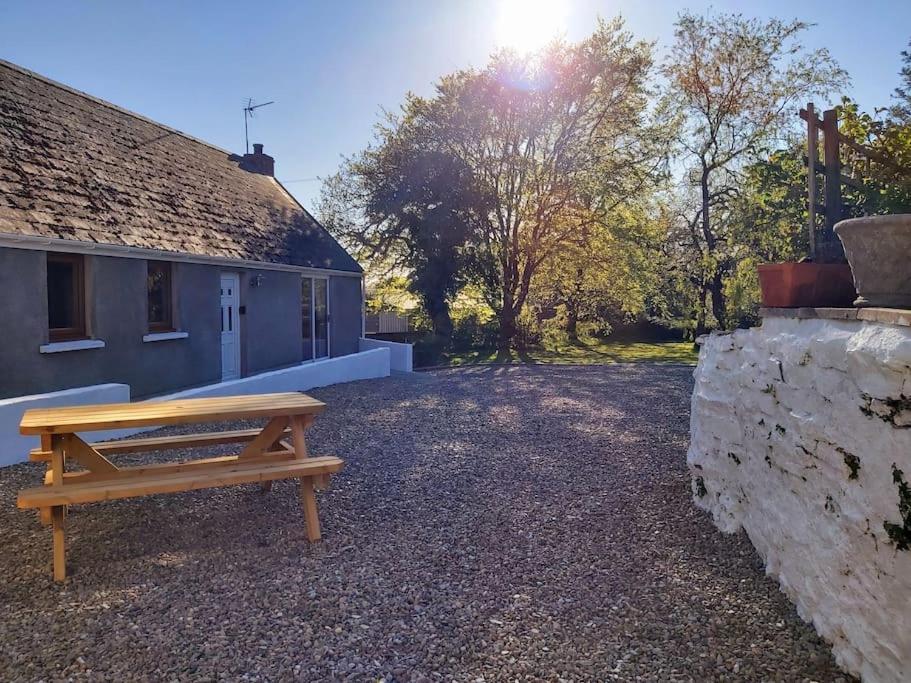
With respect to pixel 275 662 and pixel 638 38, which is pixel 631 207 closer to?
pixel 638 38

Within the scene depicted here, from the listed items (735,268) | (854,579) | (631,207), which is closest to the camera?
(854,579)

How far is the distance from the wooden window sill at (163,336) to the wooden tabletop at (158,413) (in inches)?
196

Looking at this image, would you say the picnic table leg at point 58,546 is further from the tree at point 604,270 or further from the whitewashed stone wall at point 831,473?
the tree at point 604,270

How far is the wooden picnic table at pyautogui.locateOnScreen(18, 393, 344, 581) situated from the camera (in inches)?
141

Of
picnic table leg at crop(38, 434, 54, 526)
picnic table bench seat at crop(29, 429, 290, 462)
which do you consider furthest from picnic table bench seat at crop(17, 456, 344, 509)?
picnic table bench seat at crop(29, 429, 290, 462)

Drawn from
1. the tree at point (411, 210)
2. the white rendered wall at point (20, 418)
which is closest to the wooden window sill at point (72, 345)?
the white rendered wall at point (20, 418)

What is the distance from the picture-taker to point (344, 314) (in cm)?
1560

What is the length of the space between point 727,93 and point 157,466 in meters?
23.1

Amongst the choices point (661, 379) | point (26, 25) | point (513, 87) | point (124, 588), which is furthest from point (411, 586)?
point (513, 87)

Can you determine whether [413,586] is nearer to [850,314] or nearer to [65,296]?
[850,314]

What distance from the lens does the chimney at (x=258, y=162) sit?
16.5m

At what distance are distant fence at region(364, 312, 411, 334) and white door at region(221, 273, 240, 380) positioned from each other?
14.9m

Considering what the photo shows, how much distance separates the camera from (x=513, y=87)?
64.3 feet

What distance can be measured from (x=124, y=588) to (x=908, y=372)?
13.1ft
